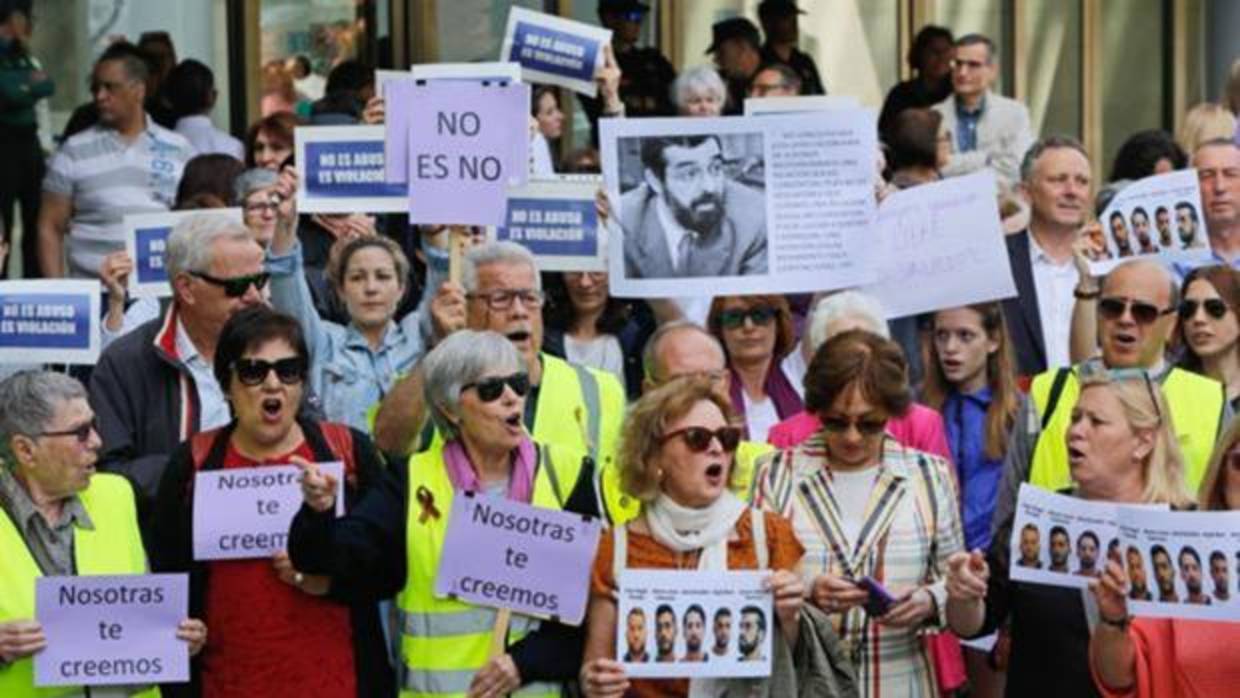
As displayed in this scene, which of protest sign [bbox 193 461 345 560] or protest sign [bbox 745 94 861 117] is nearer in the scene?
Answer: protest sign [bbox 193 461 345 560]

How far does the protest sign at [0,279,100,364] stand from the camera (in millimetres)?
10148

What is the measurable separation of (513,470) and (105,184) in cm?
522

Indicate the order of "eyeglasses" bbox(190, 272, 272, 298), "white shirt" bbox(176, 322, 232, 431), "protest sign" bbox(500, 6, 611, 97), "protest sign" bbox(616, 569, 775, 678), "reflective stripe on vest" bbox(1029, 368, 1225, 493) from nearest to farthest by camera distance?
"protest sign" bbox(616, 569, 775, 678) < "reflective stripe on vest" bbox(1029, 368, 1225, 493) < "white shirt" bbox(176, 322, 232, 431) < "eyeglasses" bbox(190, 272, 272, 298) < "protest sign" bbox(500, 6, 611, 97)

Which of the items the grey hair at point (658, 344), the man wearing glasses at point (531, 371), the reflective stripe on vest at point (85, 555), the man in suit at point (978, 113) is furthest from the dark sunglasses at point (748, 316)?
the man in suit at point (978, 113)

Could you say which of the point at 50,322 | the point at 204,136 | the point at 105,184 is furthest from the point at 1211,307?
the point at 204,136

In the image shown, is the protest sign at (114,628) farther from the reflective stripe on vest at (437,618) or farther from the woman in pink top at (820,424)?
the woman in pink top at (820,424)

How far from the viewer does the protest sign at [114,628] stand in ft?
27.6

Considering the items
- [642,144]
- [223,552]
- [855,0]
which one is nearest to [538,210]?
[642,144]

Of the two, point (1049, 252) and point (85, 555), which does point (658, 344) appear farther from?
point (1049, 252)

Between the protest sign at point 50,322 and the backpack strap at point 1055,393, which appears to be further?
the protest sign at point 50,322

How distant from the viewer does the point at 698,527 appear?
839cm

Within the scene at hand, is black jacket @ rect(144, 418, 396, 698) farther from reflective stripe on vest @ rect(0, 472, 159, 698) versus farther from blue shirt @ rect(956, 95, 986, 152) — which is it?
blue shirt @ rect(956, 95, 986, 152)

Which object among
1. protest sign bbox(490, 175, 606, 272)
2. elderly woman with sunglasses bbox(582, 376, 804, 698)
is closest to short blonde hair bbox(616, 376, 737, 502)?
elderly woman with sunglasses bbox(582, 376, 804, 698)

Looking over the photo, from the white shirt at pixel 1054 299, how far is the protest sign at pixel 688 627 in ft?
10.3
